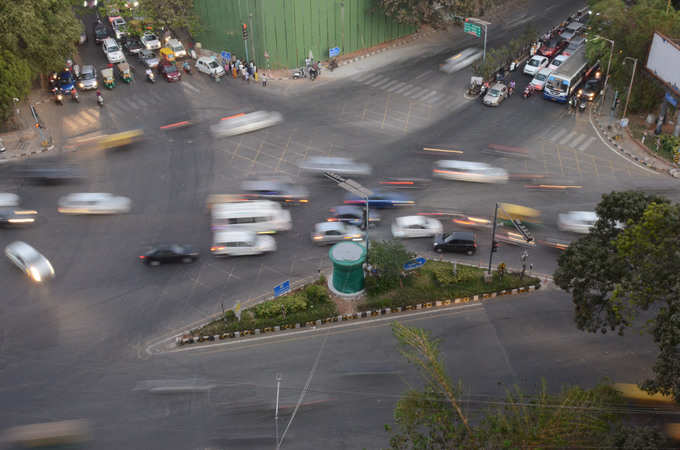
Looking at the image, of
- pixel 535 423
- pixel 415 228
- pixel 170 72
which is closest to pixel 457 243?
pixel 415 228

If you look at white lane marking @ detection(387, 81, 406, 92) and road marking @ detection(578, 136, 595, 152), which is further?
white lane marking @ detection(387, 81, 406, 92)

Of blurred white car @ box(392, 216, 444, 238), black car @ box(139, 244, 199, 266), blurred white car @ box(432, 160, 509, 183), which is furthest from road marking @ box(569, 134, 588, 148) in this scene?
black car @ box(139, 244, 199, 266)

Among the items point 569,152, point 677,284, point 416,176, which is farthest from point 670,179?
point 677,284

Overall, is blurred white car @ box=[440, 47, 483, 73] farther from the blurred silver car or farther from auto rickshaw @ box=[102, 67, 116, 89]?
auto rickshaw @ box=[102, 67, 116, 89]

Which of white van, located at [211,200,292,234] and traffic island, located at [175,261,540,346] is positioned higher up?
white van, located at [211,200,292,234]

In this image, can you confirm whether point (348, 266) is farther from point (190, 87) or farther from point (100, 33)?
point (100, 33)
